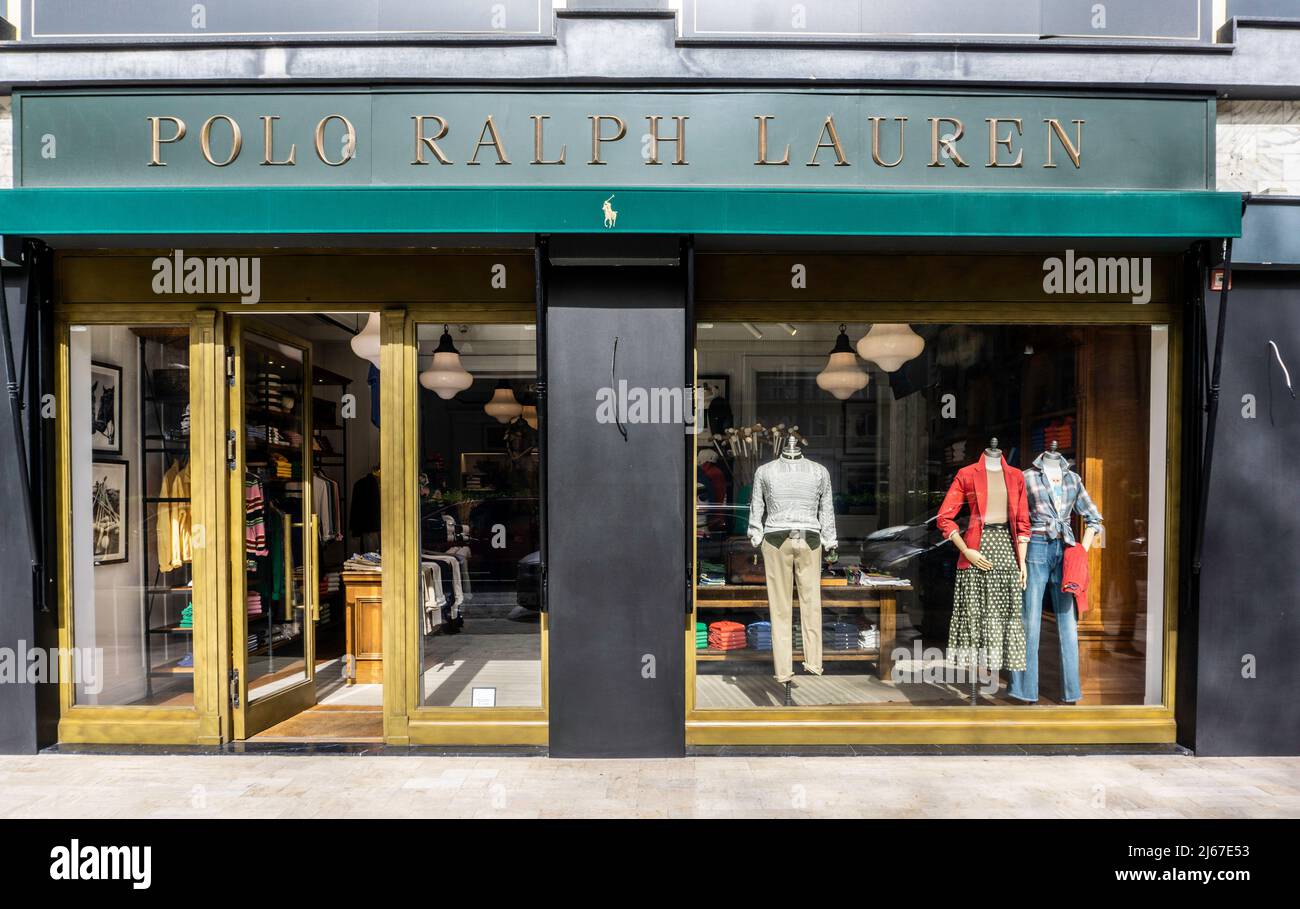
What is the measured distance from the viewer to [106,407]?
5230 millimetres

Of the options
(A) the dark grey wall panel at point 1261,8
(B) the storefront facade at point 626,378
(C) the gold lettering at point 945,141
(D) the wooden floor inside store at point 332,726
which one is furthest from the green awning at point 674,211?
(D) the wooden floor inside store at point 332,726

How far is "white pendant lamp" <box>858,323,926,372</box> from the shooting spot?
5223 mm

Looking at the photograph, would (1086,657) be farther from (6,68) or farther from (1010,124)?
(6,68)

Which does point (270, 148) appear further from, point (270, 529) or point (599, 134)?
point (270, 529)

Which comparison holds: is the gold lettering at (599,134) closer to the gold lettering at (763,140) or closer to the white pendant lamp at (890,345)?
the gold lettering at (763,140)

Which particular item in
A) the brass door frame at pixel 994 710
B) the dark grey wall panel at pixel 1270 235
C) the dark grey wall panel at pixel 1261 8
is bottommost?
the brass door frame at pixel 994 710

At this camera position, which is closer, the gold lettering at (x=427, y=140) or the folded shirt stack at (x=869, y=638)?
the gold lettering at (x=427, y=140)

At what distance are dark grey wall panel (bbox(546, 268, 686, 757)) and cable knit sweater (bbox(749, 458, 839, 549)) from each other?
29.6 inches

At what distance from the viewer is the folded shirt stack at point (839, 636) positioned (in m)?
5.39

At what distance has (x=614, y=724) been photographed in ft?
16.0

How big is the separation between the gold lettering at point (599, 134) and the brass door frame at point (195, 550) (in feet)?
9.29

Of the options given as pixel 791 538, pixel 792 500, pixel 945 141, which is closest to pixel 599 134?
pixel 945 141

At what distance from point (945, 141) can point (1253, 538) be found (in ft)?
11.0

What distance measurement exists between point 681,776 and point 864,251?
3.64 m
